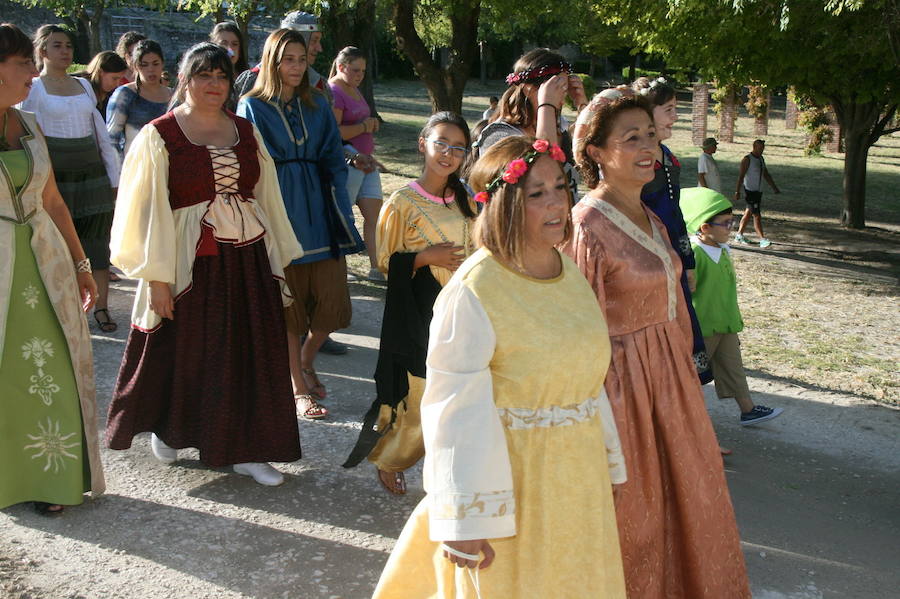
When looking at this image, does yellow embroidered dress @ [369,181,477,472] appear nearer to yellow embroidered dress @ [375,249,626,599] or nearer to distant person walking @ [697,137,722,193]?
yellow embroidered dress @ [375,249,626,599]

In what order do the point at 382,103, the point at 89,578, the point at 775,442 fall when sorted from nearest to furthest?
the point at 89,578 < the point at 775,442 < the point at 382,103

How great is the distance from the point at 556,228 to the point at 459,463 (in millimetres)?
726

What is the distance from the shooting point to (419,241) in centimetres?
436

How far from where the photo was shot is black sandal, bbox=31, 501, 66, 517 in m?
4.34

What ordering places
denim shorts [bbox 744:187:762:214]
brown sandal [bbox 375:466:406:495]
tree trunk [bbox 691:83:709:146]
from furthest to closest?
1. tree trunk [bbox 691:83:709:146]
2. denim shorts [bbox 744:187:762:214]
3. brown sandal [bbox 375:466:406:495]

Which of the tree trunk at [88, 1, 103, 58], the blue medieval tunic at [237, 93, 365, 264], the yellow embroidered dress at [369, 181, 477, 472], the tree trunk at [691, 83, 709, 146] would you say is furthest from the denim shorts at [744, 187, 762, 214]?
the tree trunk at [88, 1, 103, 58]

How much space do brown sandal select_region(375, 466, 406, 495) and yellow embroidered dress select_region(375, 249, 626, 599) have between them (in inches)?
69.9

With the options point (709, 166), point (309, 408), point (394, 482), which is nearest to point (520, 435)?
point (394, 482)

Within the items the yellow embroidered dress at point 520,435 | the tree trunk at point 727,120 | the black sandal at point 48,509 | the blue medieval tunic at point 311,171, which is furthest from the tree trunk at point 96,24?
the yellow embroidered dress at point 520,435

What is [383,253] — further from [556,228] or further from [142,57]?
[142,57]

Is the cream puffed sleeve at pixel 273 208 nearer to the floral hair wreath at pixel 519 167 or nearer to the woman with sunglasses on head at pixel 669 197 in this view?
the woman with sunglasses on head at pixel 669 197

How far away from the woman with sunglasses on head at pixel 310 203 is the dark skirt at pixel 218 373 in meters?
0.94

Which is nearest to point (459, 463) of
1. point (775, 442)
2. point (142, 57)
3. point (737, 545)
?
point (737, 545)

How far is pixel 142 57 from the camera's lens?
7.23 meters
